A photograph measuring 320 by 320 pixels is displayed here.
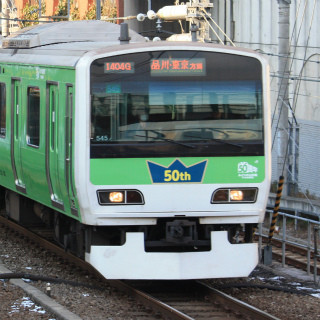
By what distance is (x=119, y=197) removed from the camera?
10.6 m

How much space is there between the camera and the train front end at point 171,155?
10.6 metres

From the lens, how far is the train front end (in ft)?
34.7

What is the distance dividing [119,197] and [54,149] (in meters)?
1.40

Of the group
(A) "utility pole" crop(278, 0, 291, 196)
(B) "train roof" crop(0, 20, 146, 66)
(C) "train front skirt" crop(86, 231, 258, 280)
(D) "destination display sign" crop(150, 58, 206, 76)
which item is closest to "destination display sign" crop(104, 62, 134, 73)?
(D) "destination display sign" crop(150, 58, 206, 76)

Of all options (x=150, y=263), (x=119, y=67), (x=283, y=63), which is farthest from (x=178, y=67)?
(x=283, y=63)

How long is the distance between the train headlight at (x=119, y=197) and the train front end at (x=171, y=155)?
11 millimetres

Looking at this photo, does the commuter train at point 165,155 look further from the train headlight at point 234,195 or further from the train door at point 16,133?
the train door at point 16,133

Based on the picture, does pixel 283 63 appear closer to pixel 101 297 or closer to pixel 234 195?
pixel 234 195

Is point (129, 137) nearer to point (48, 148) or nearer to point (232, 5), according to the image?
point (48, 148)

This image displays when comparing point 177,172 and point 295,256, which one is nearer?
point 177,172

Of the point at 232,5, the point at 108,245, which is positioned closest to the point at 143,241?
the point at 108,245

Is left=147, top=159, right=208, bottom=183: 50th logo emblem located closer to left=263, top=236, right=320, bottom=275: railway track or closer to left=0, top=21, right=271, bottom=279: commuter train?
left=0, top=21, right=271, bottom=279: commuter train

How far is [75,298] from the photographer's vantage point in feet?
35.2

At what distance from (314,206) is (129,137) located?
32.5 feet
